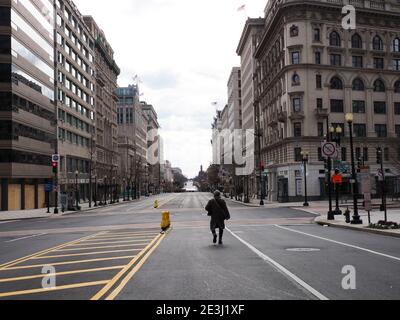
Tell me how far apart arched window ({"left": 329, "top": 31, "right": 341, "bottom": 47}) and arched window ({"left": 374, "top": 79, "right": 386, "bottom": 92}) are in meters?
8.21

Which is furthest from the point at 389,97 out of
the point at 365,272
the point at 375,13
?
the point at 365,272

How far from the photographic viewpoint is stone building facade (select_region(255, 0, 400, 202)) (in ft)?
209

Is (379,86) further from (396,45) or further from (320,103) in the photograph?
(320,103)

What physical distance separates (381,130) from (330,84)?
35.0ft

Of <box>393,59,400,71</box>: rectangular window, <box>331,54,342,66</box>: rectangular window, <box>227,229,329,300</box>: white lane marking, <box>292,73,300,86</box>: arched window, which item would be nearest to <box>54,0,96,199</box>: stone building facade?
<box>292,73,300,86</box>: arched window

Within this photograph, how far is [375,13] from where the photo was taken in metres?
67.4

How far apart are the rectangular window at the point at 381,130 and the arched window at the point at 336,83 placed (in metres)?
8.15

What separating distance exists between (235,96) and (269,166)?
71606 millimetres

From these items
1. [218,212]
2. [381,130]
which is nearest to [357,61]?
[381,130]

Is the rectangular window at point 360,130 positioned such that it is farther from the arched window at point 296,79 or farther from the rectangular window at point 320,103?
the arched window at point 296,79

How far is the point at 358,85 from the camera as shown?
6775 centimetres

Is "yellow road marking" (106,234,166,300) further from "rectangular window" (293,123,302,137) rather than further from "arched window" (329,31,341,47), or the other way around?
"arched window" (329,31,341,47)

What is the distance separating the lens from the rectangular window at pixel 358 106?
6725 cm
